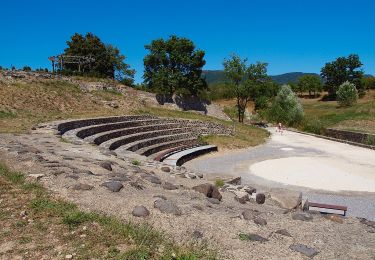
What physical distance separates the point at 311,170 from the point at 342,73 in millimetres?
81272

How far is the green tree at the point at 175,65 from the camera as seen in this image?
40812mm

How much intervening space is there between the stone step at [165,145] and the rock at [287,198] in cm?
828

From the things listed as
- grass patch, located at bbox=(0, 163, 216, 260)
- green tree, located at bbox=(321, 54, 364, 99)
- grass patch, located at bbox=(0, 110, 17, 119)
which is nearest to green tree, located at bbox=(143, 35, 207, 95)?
grass patch, located at bbox=(0, 110, 17, 119)

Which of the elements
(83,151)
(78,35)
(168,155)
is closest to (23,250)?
(83,151)

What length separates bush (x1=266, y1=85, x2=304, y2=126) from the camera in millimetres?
43500

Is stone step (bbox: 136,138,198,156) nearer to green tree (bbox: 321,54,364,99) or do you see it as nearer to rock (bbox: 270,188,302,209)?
rock (bbox: 270,188,302,209)

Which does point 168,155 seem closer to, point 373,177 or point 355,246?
point 373,177

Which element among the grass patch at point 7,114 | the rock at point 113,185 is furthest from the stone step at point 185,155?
the rock at point 113,185

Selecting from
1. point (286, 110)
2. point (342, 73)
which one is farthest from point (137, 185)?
point (342, 73)

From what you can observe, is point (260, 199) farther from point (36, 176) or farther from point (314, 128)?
point (314, 128)

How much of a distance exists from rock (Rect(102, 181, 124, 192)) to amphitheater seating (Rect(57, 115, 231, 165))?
6.45 meters

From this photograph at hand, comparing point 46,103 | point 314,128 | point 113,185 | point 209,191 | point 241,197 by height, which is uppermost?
point 46,103

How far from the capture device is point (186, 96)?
40.7m

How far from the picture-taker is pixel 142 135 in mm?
19500
